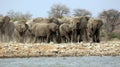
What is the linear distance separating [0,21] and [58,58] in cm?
1409

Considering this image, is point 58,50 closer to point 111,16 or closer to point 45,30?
point 45,30

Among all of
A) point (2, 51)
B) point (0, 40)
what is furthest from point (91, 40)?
point (2, 51)

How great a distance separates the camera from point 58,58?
2948 cm

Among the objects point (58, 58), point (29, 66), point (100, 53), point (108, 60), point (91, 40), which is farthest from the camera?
point (91, 40)

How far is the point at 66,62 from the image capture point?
26969mm

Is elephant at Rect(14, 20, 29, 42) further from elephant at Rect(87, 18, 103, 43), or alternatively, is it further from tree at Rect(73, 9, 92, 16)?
tree at Rect(73, 9, 92, 16)

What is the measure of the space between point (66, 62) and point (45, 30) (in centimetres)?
1545

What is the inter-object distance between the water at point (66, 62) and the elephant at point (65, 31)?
1206 cm

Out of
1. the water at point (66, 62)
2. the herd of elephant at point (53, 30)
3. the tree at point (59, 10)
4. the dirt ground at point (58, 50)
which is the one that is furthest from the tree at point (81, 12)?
the water at point (66, 62)

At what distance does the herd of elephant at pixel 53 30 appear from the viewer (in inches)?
1635

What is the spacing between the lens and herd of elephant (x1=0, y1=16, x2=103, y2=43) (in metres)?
41.5

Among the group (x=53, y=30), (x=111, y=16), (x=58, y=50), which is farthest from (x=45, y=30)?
(x=111, y=16)

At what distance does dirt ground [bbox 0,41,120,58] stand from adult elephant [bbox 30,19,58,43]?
7.75 m

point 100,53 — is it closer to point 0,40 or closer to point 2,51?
point 2,51
